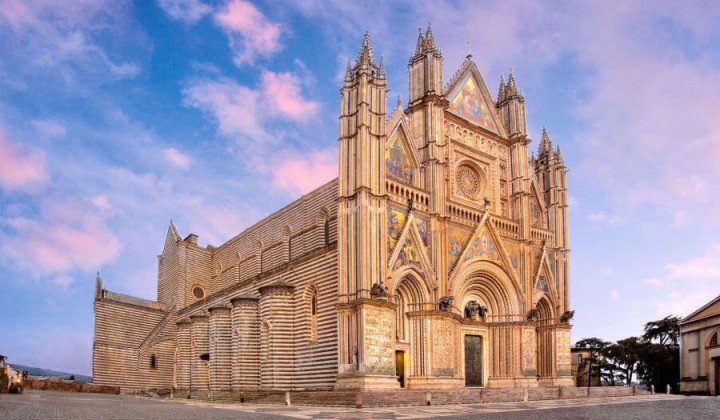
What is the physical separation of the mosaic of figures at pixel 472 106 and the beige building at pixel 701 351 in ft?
62.9

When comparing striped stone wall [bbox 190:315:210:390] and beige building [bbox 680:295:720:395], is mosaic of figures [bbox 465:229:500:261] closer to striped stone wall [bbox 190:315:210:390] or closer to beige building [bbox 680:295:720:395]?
beige building [bbox 680:295:720:395]

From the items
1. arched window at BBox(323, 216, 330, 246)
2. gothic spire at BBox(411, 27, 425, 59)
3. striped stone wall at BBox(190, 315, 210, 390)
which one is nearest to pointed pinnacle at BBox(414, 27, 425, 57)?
gothic spire at BBox(411, 27, 425, 59)

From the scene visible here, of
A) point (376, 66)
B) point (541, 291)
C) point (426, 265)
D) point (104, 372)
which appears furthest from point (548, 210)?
point (104, 372)

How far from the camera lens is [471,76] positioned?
126 feet

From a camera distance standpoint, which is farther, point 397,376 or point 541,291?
point 541,291

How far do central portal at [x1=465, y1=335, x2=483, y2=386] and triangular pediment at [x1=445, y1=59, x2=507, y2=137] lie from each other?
1252 cm

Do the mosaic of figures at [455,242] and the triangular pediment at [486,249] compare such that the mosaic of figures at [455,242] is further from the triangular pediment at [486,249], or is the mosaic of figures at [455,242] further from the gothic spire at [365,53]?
the gothic spire at [365,53]

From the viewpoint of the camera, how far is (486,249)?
116 ft

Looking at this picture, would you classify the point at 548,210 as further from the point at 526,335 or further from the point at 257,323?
the point at 257,323

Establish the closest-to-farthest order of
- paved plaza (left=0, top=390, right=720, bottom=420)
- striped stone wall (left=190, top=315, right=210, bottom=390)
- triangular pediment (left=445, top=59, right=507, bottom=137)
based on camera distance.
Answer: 1. paved plaza (left=0, top=390, right=720, bottom=420)
2. triangular pediment (left=445, top=59, right=507, bottom=137)
3. striped stone wall (left=190, top=315, right=210, bottom=390)

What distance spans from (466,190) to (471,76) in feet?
23.6

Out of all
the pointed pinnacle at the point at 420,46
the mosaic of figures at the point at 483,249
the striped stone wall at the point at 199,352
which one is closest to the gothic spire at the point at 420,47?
the pointed pinnacle at the point at 420,46

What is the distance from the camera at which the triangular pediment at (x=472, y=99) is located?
1448 inches

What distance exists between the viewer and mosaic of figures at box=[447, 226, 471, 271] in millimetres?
33375
